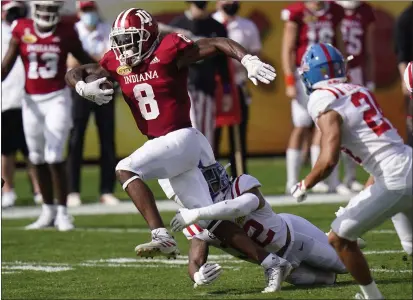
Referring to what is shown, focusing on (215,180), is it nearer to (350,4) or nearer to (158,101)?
(158,101)

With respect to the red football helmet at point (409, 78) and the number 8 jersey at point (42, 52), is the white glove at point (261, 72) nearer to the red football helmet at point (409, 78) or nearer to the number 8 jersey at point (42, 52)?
the red football helmet at point (409, 78)

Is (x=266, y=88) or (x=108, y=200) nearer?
(x=108, y=200)

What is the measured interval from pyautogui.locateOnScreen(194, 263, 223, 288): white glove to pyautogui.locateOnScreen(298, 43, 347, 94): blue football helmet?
108 centimetres

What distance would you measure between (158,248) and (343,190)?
6105mm

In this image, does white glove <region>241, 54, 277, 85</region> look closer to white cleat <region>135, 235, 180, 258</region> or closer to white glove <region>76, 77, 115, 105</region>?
white glove <region>76, 77, 115, 105</region>

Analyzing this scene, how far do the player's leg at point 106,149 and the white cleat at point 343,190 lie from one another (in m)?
2.30

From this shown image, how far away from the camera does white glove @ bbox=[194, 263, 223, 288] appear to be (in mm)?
6082

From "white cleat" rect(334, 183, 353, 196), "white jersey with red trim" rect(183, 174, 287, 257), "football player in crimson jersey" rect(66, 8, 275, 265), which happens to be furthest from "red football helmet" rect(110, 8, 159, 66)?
"white cleat" rect(334, 183, 353, 196)

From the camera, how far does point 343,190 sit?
1179cm

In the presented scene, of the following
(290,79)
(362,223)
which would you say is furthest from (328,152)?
(290,79)

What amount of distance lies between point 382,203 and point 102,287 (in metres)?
1.81

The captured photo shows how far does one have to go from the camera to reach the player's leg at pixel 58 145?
960 centimetres

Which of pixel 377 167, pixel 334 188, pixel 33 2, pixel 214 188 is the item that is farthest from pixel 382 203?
pixel 334 188

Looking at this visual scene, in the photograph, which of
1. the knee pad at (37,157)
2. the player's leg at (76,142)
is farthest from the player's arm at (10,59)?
the player's leg at (76,142)
